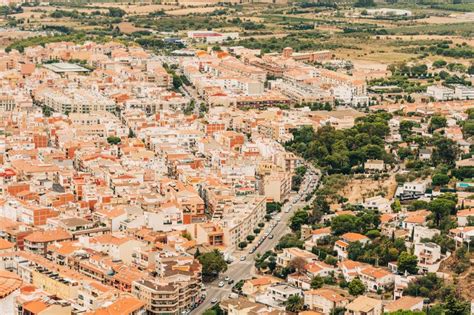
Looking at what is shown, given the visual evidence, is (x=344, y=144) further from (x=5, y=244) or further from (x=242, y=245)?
(x=5, y=244)

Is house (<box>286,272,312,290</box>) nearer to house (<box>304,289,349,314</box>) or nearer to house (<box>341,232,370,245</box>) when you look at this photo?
house (<box>304,289,349,314</box>)

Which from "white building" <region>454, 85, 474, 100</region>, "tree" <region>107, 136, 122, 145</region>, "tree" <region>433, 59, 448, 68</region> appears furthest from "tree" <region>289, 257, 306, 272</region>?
"tree" <region>433, 59, 448, 68</region>

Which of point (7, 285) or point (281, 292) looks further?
point (281, 292)

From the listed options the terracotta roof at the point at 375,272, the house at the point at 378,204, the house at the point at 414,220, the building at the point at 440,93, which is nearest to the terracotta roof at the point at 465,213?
the house at the point at 414,220

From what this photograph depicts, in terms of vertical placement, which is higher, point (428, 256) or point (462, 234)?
point (462, 234)

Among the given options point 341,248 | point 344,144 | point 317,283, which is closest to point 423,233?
point 341,248

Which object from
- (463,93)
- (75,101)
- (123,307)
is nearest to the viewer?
(123,307)

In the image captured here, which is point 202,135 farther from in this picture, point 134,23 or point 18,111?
point 134,23

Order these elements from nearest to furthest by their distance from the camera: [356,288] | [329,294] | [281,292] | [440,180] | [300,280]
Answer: [329,294] → [281,292] → [356,288] → [300,280] → [440,180]
